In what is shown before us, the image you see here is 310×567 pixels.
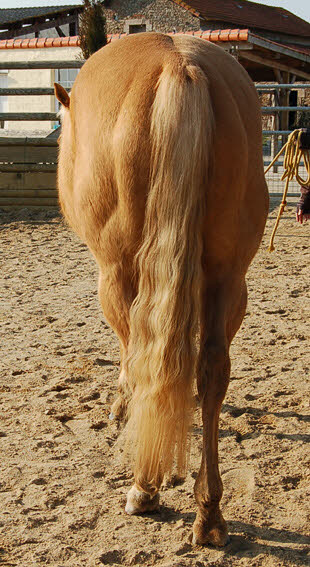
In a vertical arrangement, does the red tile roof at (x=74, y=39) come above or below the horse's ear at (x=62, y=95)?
above

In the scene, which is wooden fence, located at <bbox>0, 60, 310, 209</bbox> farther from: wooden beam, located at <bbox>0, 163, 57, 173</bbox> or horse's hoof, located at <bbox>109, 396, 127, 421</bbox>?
horse's hoof, located at <bbox>109, 396, 127, 421</bbox>

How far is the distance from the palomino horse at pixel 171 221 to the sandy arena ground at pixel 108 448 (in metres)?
0.16

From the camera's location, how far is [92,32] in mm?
14148

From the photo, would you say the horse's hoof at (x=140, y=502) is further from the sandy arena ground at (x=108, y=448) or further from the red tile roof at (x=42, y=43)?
the red tile roof at (x=42, y=43)

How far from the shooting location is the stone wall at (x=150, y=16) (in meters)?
24.5

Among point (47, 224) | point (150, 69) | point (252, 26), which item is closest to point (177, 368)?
point (150, 69)

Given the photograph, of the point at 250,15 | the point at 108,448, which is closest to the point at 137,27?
the point at 250,15

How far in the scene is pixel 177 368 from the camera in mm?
1961

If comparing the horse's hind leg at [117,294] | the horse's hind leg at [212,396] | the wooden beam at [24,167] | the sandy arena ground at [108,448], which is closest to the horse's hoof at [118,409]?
the sandy arena ground at [108,448]

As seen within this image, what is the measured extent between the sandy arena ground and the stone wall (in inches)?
849

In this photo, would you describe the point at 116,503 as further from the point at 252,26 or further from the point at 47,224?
the point at 252,26

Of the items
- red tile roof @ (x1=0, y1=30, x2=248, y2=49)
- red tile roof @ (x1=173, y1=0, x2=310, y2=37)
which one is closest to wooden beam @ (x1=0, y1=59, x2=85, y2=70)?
red tile roof @ (x1=0, y1=30, x2=248, y2=49)

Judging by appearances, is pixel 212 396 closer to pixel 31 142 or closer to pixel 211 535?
pixel 211 535

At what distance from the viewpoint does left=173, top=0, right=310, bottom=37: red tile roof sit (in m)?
24.5
